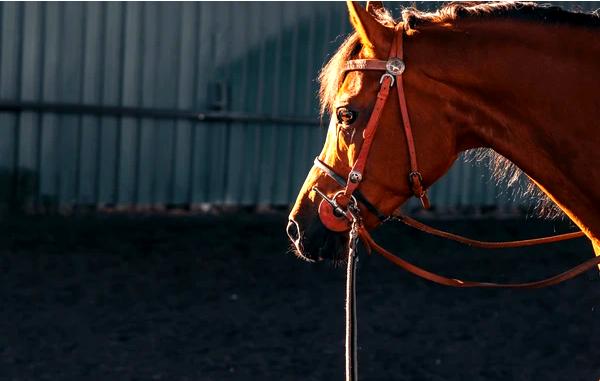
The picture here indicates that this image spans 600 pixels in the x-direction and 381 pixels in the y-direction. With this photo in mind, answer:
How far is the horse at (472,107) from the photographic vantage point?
3.76 metres

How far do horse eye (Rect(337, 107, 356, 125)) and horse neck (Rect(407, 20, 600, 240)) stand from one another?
0.28m

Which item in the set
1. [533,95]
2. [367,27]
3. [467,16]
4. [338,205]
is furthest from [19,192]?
[533,95]

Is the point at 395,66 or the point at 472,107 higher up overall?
the point at 395,66

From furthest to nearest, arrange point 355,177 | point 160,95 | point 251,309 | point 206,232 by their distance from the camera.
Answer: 1. point 160,95
2. point 206,232
3. point 251,309
4. point 355,177

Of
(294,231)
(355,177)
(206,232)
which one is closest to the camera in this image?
(355,177)

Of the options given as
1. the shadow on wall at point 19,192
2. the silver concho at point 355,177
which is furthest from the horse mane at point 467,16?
the shadow on wall at point 19,192

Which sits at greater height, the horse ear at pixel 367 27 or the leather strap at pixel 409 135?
the horse ear at pixel 367 27

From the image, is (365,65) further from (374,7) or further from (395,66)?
(374,7)

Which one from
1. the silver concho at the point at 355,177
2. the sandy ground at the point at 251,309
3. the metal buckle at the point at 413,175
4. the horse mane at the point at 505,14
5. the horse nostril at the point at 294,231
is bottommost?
the sandy ground at the point at 251,309

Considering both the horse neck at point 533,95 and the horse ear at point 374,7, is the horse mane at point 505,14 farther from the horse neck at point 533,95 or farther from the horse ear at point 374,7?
the horse ear at point 374,7

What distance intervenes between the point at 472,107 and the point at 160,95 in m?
6.51

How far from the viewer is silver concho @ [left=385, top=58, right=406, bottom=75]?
382 centimetres

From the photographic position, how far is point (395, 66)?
150 inches

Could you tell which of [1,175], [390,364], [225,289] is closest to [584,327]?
[390,364]
